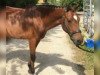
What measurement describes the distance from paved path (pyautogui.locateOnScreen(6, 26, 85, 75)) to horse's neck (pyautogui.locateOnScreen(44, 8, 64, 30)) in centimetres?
136

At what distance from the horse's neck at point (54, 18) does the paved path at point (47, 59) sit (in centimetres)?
136

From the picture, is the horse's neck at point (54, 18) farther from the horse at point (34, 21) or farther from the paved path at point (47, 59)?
the paved path at point (47, 59)

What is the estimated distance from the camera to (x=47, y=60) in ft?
20.7

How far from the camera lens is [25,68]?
5.45m

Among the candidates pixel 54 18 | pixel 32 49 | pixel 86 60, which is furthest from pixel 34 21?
pixel 86 60

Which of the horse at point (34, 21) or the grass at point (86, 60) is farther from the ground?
the horse at point (34, 21)

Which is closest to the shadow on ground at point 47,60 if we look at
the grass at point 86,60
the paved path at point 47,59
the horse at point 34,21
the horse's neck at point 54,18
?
the paved path at point 47,59

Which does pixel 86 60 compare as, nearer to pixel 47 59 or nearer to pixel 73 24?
pixel 47 59

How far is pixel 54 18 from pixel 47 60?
6.95ft

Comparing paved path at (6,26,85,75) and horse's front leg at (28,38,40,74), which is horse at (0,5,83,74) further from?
paved path at (6,26,85,75)

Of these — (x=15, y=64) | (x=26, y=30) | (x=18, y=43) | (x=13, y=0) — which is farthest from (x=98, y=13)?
(x=13, y=0)

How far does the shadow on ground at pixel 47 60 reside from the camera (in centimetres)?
554

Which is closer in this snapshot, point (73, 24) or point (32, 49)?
point (73, 24)

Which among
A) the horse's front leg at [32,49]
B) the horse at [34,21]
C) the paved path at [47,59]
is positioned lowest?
the paved path at [47,59]
